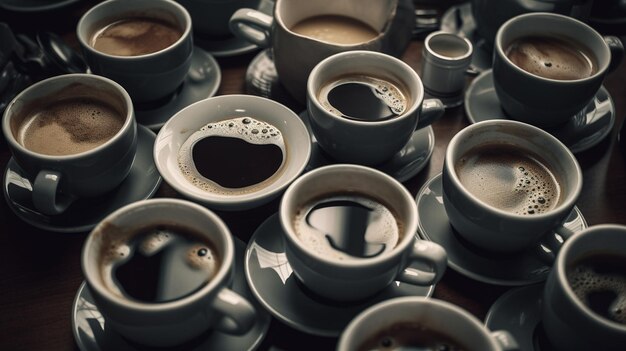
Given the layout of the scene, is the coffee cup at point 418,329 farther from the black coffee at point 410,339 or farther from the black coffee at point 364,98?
the black coffee at point 364,98

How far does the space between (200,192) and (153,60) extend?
0.31 m

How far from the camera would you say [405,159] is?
120 centimetres

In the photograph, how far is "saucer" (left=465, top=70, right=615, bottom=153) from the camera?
49.3 inches

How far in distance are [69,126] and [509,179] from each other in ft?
2.59

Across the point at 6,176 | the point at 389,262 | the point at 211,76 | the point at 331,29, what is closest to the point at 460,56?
the point at 331,29

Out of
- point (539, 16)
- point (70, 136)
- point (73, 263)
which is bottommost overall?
point (73, 263)

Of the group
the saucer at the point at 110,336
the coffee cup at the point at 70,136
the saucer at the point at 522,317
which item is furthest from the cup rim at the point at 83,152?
the saucer at the point at 522,317

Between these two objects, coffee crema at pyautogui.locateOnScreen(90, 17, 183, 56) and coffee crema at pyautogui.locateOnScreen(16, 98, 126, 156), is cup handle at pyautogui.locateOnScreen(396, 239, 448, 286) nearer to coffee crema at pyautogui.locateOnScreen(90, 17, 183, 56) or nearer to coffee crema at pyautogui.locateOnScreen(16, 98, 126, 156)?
coffee crema at pyautogui.locateOnScreen(16, 98, 126, 156)

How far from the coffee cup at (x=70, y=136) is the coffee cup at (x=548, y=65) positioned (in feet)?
2.29

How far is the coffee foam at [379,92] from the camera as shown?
1.19 meters

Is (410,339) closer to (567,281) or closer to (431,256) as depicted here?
(431,256)

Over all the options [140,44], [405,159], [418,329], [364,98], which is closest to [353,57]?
[364,98]

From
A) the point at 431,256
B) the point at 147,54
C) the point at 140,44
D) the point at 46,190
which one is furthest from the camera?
the point at 140,44

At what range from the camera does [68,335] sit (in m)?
0.96
